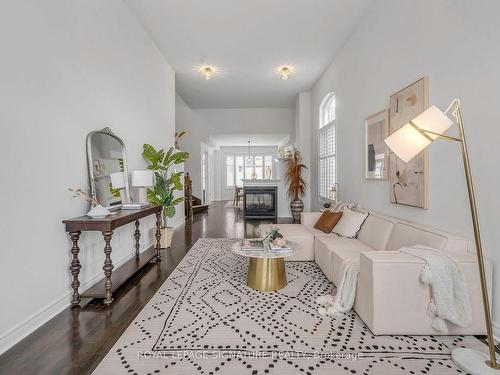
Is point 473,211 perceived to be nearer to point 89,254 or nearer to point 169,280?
point 169,280

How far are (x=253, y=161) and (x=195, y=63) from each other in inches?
319

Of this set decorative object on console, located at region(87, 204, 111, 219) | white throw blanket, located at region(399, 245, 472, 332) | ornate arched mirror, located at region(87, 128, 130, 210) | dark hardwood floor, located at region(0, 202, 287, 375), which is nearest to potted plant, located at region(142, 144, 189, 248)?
ornate arched mirror, located at region(87, 128, 130, 210)

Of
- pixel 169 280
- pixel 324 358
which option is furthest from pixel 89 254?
pixel 324 358

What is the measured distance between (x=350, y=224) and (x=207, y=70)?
4185 mm

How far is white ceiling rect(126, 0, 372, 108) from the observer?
367cm

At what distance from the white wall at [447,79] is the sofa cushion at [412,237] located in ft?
0.62

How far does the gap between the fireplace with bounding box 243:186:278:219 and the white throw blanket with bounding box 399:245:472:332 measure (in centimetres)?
590

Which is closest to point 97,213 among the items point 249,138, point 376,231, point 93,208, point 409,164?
point 93,208

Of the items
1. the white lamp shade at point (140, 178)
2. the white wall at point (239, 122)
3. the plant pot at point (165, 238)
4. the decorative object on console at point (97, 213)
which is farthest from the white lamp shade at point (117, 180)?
the white wall at point (239, 122)

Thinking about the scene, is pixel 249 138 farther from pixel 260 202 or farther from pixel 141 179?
pixel 141 179

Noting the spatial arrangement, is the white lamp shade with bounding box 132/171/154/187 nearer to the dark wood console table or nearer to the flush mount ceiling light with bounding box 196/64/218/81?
the dark wood console table

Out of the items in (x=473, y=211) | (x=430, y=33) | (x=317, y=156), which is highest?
(x=430, y=33)

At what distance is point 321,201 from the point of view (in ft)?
20.9

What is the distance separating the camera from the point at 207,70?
5.70 m
